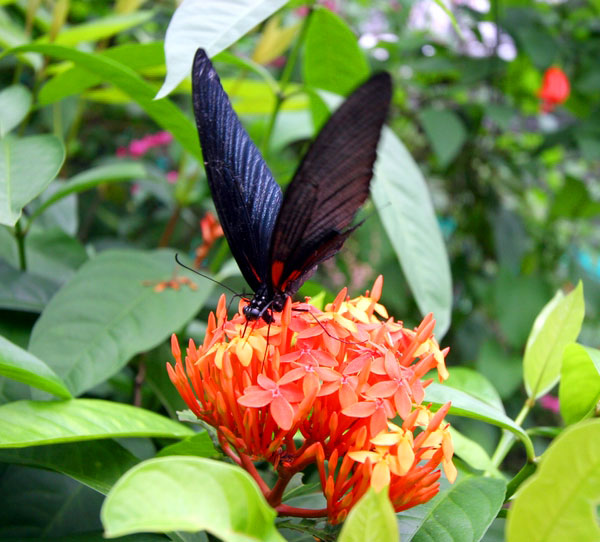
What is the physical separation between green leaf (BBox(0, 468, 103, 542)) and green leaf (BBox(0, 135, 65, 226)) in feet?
1.19

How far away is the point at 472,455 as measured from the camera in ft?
2.74

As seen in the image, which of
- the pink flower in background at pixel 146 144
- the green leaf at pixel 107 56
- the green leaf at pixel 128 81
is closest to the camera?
the green leaf at pixel 128 81

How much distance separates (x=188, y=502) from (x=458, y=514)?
0.34 meters

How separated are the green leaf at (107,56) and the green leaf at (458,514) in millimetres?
801

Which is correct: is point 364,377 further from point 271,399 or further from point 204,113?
point 204,113

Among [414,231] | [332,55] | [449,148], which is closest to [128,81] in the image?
[332,55]

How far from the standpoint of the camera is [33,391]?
742 millimetres

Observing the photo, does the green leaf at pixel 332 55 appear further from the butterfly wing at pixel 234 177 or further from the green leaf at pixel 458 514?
the green leaf at pixel 458 514

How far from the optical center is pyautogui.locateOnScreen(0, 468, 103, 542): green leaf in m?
0.80

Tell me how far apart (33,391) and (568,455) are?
23.3 inches

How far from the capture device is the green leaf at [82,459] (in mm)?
727

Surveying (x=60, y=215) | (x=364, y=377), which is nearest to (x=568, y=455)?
(x=364, y=377)

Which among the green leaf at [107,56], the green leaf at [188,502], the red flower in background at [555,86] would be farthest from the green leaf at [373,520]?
the red flower in background at [555,86]

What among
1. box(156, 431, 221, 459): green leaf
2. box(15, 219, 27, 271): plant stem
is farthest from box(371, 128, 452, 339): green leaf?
box(15, 219, 27, 271): plant stem
